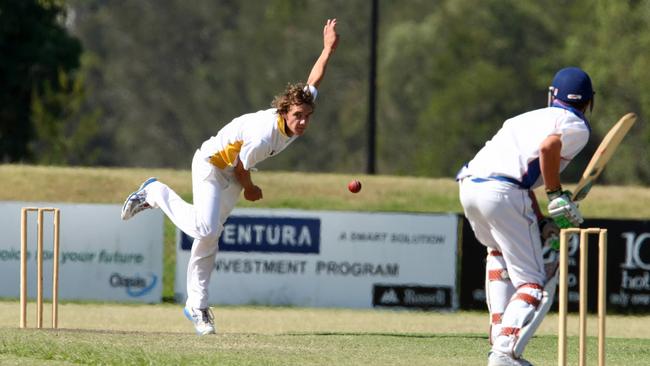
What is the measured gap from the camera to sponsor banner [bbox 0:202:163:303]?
16250 mm

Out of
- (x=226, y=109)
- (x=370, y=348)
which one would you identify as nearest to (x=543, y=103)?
(x=226, y=109)

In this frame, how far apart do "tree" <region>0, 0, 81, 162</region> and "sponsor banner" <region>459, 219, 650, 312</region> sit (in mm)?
20712

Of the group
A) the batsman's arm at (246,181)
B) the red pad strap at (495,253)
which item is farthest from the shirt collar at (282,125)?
the red pad strap at (495,253)

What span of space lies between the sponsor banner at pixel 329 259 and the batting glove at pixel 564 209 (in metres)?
8.55

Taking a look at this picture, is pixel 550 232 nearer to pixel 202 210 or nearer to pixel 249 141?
pixel 249 141

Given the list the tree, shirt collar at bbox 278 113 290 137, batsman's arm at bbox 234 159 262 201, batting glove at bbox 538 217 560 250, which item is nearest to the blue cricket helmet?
batting glove at bbox 538 217 560 250

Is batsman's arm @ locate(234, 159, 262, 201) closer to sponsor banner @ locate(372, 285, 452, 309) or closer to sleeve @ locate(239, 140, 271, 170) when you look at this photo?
sleeve @ locate(239, 140, 271, 170)

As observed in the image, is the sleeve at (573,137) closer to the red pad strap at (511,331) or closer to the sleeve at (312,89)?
the red pad strap at (511,331)

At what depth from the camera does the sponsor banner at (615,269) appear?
643 inches

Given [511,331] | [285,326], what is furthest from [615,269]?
[511,331]

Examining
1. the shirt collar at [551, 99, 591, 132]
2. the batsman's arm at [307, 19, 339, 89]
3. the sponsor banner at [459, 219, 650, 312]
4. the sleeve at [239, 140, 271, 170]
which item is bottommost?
the sponsor banner at [459, 219, 650, 312]

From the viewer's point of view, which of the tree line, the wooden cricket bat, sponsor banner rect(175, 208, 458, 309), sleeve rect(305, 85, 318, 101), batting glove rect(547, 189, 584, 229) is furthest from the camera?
the tree line

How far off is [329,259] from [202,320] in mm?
6095

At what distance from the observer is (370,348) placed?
9.32 m
